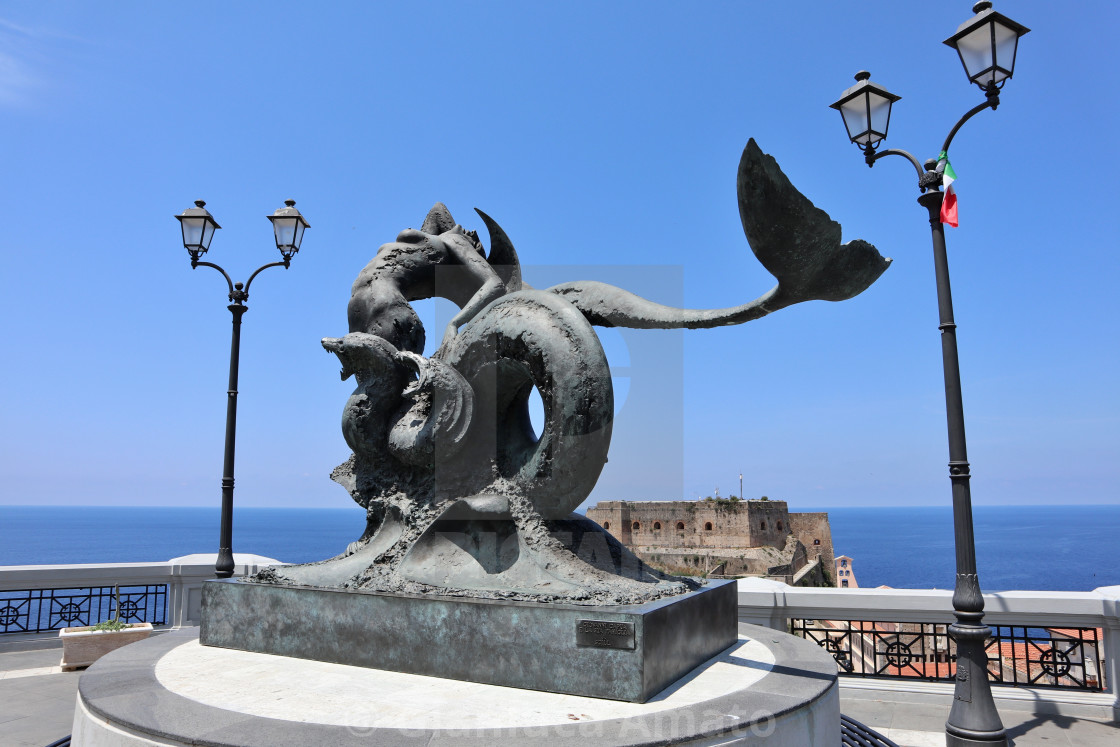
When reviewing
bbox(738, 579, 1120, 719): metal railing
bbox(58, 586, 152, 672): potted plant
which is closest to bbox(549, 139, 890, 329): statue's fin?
bbox(738, 579, 1120, 719): metal railing

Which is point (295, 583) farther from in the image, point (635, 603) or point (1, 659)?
point (1, 659)

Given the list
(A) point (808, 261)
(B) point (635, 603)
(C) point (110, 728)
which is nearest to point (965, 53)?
(A) point (808, 261)

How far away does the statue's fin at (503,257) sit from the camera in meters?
6.41

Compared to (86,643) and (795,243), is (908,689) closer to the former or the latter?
(795,243)

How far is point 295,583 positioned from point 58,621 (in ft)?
19.4

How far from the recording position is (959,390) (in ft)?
18.1

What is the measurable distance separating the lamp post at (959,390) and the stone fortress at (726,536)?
35.9 m

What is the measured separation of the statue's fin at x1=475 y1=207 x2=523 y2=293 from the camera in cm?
641

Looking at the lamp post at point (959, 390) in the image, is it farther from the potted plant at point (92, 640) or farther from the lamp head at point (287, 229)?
the potted plant at point (92, 640)

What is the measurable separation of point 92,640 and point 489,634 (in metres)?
5.78

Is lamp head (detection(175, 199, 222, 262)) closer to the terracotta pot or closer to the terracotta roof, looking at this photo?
the terracotta pot

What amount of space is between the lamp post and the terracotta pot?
300 inches

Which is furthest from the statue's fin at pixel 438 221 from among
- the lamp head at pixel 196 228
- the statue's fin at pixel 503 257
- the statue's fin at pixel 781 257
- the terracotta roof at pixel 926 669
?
the terracotta roof at pixel 926 669

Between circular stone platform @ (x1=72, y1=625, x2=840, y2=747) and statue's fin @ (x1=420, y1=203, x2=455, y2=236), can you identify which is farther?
statue's fin @ (x1=420, y1=203, x2=455, y2=236)
